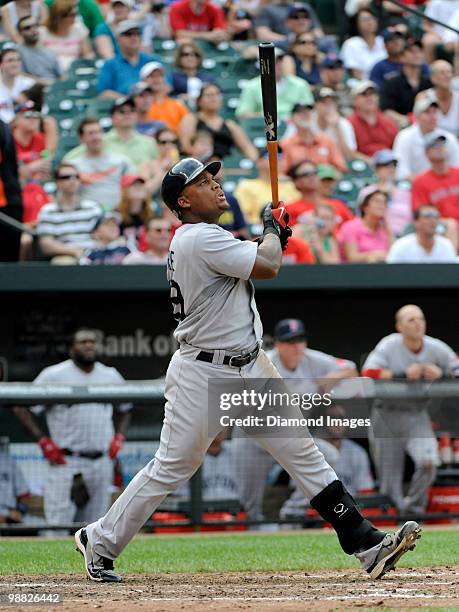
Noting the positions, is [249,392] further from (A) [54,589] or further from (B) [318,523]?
(B) [318,523]

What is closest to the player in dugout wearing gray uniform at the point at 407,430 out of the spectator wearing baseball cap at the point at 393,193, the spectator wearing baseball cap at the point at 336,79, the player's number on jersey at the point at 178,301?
the spectator wearing baseball cap at the point at 393,193

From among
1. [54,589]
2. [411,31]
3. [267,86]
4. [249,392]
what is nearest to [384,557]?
[249,392]

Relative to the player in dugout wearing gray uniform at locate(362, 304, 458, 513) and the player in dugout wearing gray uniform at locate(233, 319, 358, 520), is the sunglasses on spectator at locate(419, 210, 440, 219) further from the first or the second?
the player in dugout wearing gray uniform at locate(233, 319, 358, 520)

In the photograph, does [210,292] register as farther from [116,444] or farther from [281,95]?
[281,95]

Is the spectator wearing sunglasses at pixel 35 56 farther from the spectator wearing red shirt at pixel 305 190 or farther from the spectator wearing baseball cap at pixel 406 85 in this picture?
the spectator wearing baseball cap at pixel 406 85

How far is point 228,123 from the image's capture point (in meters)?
11.8

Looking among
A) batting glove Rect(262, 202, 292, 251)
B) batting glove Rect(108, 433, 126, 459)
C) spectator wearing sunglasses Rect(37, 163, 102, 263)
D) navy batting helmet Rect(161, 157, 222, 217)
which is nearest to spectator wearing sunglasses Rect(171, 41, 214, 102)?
spectator wearing sunglasses Rect(37, 163, 102, 263)

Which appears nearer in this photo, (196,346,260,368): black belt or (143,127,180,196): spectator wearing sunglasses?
(196,346,260,368): black belt

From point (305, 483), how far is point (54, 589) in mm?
1112

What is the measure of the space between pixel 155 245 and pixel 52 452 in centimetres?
227

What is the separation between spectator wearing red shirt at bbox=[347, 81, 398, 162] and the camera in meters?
12.3

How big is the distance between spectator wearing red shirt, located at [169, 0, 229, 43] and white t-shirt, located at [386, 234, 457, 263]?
3.98m

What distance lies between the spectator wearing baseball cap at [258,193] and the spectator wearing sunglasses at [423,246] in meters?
1.13

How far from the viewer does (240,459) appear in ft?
28.6
